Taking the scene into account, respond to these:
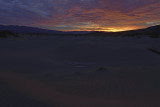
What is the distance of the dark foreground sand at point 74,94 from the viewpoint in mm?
1563

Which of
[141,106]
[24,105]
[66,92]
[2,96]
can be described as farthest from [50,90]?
[141,106]

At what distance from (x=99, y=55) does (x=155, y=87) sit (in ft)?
11.7

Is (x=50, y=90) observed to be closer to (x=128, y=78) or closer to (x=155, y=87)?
(x=128, y=78)

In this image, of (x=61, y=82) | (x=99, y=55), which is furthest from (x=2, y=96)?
(x=99, y=55)

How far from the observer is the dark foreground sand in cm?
156

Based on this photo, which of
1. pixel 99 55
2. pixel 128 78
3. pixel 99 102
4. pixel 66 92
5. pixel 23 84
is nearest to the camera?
pixel 99 102

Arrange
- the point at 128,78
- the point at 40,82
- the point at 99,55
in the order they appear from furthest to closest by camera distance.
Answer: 1. the point at 99,55
2. the point at 128,78
3. the point at 40,82

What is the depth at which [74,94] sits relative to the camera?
6.06 ft

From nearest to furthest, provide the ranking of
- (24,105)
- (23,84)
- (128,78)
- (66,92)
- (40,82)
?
(24,105)
(66,92)
(23,84)
(40,82)
(128,78)

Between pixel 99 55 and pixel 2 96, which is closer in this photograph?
pixel 2 96

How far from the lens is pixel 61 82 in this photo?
89.5 inches

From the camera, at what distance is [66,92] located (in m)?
1.90

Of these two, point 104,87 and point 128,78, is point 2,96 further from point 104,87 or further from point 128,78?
point 128,78

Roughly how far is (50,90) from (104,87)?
1043 millimetres
